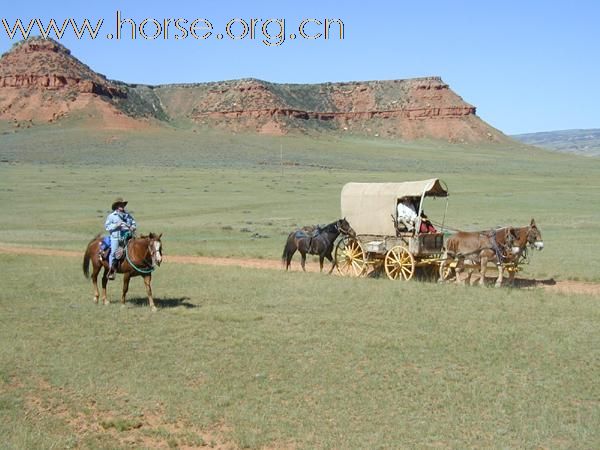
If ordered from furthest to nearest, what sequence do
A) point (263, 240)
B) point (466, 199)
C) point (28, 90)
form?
1. point (28, 90)
2. point (466, 199)
3. point (263, 240)

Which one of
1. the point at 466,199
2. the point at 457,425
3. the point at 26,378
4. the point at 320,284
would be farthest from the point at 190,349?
the point at 466,199

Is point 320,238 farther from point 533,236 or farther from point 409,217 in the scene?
point 533,236

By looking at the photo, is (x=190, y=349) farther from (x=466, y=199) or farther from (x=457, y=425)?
(x=466, y=199)

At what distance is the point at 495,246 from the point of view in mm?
17812

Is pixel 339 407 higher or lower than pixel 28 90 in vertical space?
lower

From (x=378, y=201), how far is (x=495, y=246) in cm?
335

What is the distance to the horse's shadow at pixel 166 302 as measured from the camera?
15602mm

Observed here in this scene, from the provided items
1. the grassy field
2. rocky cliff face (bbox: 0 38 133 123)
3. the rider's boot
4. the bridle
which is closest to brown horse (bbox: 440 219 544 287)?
the grassy field

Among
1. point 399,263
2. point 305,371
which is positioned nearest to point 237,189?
point 399,263

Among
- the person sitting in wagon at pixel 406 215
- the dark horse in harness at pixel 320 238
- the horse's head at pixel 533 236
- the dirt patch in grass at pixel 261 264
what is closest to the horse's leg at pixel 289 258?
the dark horse in harness at pixel 320 238

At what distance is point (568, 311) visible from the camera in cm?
1447

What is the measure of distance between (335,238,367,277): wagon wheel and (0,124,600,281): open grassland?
4959 mm

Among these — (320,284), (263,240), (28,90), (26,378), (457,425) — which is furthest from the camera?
(28,90)

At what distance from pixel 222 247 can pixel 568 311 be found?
55.9 feet
